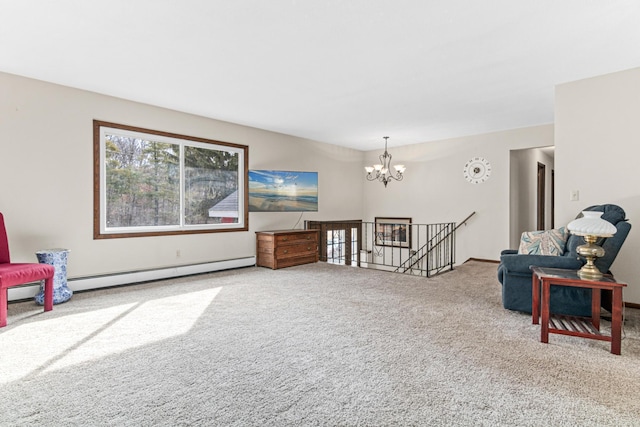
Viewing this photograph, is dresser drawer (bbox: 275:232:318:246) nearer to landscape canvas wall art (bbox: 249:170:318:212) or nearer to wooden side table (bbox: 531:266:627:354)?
landscape canvas wall art (bbox: 249:170:318:212)

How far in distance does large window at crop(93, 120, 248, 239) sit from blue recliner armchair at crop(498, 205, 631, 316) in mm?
4111

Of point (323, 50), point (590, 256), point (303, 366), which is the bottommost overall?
point (303, 366)

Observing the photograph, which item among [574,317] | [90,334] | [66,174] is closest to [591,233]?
[574,317]

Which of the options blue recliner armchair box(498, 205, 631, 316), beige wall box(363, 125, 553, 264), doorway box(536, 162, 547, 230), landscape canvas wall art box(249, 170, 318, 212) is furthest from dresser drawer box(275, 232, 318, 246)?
doorway box(536, 162, 547, 230)

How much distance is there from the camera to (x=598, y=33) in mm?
2684

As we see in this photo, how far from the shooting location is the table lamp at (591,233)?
244cm

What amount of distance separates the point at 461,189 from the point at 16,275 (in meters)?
6.71

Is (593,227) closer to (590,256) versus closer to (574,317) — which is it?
(590,256)

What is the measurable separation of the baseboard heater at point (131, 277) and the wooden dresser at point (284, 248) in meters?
0.34

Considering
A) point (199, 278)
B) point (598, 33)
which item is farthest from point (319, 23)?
point (199, 278)

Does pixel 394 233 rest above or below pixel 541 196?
below

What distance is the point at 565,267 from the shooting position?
2879 mm

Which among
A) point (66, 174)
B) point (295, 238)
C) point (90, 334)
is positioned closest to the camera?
point (90, 334)

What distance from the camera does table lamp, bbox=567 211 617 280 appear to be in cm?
244
